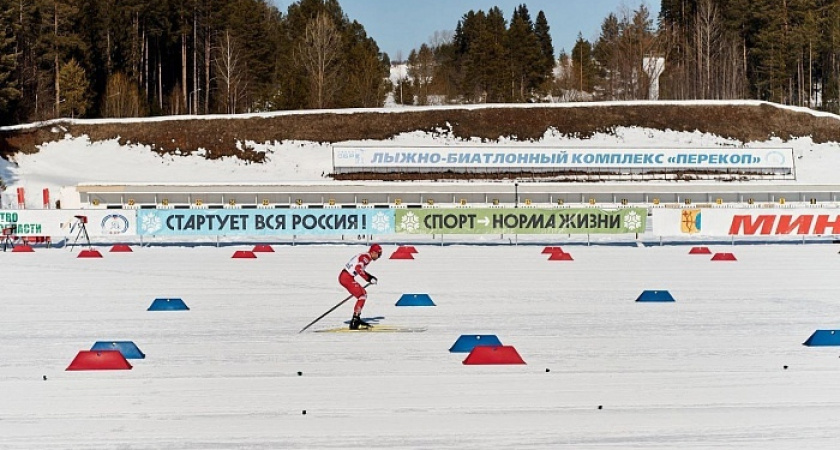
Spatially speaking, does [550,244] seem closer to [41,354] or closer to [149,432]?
[41,354]

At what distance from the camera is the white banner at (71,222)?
3397cm

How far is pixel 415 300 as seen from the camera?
1898 cm

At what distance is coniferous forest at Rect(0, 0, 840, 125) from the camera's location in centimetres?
8331

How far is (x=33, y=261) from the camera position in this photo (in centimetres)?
2905

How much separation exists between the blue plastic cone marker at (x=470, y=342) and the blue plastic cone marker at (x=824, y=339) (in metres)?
4.09

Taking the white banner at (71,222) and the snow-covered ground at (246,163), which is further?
the snow-covered ground at (246,163)

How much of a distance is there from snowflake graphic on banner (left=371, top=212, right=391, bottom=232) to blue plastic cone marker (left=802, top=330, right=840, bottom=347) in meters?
20.5

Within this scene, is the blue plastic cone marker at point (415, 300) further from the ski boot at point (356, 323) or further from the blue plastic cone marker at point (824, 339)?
the blue plastic cone marker at point (824, 339)

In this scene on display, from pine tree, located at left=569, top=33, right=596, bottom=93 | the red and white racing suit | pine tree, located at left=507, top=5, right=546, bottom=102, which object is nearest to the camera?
the red and white racing suit

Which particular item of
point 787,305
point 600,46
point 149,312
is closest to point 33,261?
point 149,312

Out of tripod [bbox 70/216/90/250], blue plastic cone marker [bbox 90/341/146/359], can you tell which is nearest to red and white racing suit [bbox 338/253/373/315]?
blue plastic cone marker [bbox 90/341/146/359]

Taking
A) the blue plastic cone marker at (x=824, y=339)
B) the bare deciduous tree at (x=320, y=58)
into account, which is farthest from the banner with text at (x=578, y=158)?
the blue plastic cone marker at (x=824, y=339)

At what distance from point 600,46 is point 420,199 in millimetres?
91597

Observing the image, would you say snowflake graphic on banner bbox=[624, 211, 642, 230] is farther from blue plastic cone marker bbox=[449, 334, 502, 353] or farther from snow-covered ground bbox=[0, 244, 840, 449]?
blue plastic cone marker bbox=[449, 334, 502, 353]
